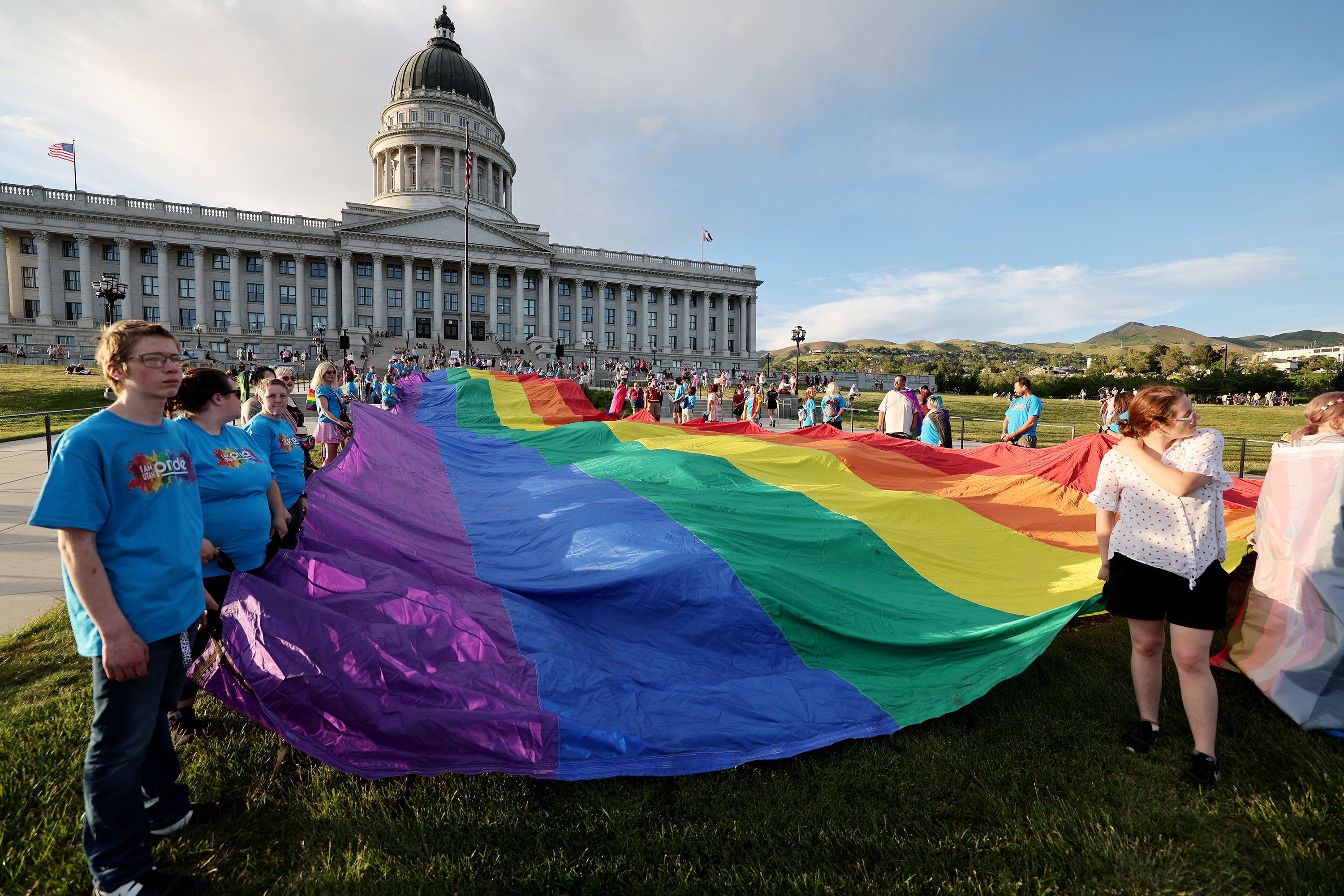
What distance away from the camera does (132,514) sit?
7.61 feet

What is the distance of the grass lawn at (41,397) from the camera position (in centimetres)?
1698

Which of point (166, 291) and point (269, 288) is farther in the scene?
point (269, 288)

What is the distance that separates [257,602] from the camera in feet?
10.3

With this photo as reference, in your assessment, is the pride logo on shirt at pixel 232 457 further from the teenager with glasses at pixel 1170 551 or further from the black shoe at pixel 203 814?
the teenager with glasses at pixel 1170 551

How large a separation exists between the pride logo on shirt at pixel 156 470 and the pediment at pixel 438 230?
64521 mm

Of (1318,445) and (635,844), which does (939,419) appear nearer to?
(1318,445)

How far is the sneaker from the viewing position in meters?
3.17

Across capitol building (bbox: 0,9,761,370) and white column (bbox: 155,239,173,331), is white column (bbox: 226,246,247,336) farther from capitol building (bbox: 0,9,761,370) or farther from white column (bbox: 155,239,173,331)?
white column (bbox: 155,239,173,331)

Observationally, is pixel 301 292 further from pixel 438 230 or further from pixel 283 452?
pixel 283 452

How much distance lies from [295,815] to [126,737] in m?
0.93

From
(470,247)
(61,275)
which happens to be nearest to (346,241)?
(470,247)

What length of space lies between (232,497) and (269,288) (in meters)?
69.2

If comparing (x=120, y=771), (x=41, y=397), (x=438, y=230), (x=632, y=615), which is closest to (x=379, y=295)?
(x=438, y=230)

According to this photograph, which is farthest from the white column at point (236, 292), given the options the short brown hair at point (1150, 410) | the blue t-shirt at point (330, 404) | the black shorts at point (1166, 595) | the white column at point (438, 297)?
the black shorts at point (1166, 595)
